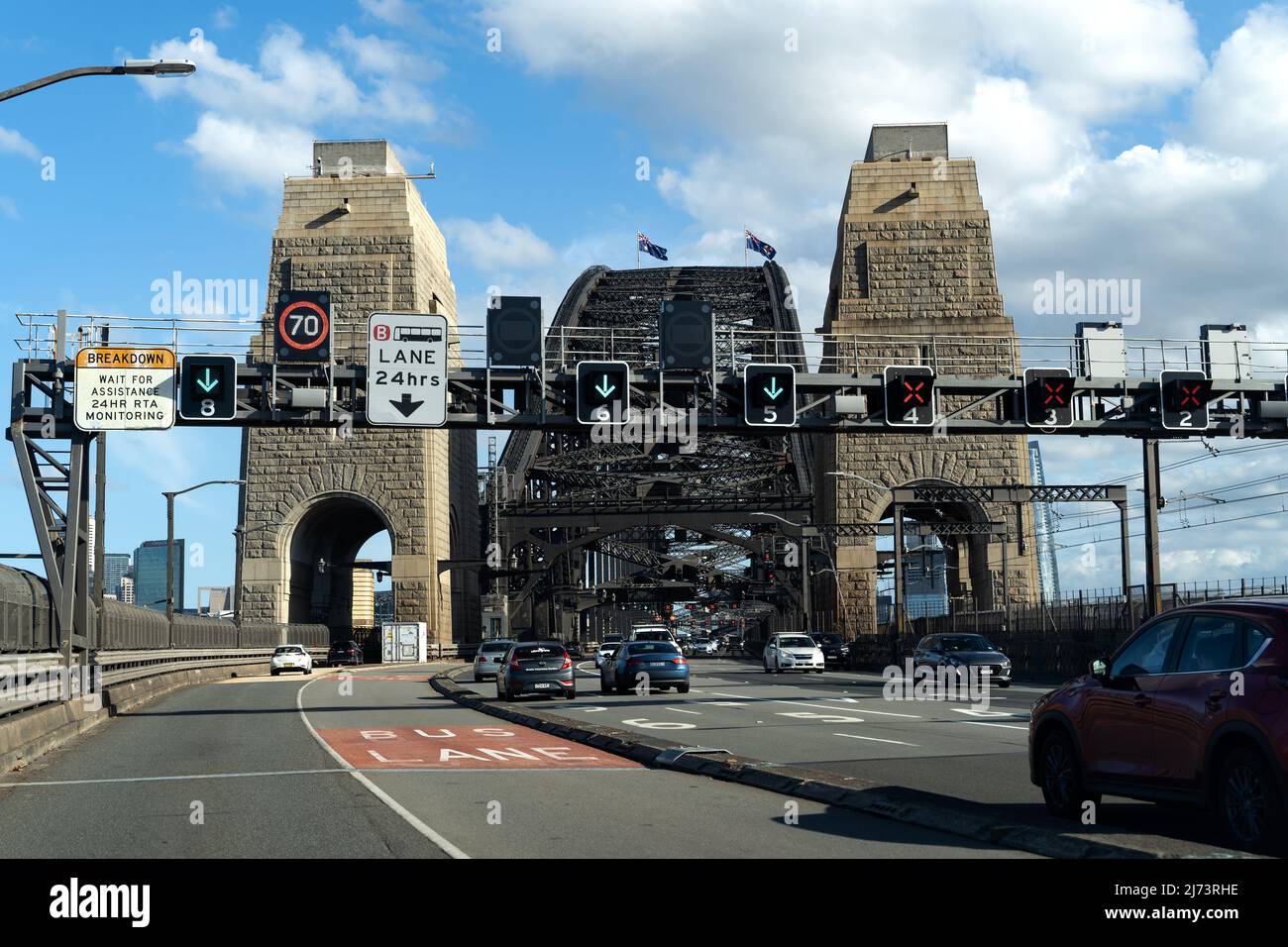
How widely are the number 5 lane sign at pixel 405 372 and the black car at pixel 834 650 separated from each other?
33523 millimetres

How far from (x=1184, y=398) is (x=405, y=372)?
1711cm

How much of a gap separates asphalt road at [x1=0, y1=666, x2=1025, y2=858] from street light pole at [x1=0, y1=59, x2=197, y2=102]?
7958 mm

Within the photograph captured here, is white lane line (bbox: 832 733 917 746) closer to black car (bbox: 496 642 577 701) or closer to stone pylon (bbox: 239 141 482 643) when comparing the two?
black car (bbox: 496 642 577 701)

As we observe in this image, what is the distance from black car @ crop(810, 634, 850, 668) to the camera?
59.5m

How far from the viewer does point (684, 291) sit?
419 ft

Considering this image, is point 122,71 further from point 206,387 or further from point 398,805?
point 206,387

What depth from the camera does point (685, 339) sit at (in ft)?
99.3

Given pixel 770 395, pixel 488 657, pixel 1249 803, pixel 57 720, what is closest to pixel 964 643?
pixel 770 395

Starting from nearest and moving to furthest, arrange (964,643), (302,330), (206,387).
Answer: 1. (206,387)
2. (302,330)
3. (964,643)

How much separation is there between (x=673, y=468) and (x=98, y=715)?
10154 cm

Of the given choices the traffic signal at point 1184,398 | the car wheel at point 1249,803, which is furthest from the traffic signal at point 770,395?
the car wheel at point 1249,803

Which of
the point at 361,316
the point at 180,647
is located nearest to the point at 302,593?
the point at 361,316

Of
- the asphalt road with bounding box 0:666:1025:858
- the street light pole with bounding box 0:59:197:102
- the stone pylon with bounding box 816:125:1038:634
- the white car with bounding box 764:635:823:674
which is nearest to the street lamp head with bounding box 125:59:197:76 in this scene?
the street light pole with bounding box 0:59:197:102
